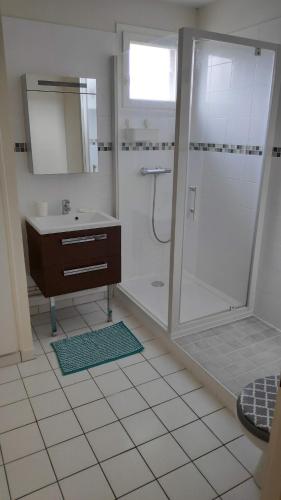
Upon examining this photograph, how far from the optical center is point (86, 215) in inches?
114

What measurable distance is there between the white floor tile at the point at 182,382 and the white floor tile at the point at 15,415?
0.82 meters

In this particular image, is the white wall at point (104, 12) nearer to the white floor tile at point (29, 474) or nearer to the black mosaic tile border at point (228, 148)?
the black mosaic tile border at point (228, 148)

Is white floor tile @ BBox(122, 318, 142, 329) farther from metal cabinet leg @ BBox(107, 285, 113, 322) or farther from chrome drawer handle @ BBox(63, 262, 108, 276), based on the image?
chrome drawer handle @ BBox(63, 262, 108, 276)

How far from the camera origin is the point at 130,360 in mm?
2430

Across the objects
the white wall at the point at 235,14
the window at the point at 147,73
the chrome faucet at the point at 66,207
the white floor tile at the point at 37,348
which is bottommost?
the white floor tile at the point at 37,348

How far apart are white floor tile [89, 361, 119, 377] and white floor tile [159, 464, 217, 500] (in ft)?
2.62

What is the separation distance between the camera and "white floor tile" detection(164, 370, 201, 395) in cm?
217

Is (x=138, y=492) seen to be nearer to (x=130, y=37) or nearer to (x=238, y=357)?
(x=238, y=357)

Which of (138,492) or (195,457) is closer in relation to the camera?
(138,492)

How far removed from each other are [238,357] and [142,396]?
67 cm

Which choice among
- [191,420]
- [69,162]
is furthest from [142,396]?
[69,162]

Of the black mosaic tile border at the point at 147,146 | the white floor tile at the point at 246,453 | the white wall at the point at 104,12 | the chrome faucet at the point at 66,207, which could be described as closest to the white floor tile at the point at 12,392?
the white floor tile at the point at 246,453

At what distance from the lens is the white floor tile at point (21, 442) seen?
1.73 meters

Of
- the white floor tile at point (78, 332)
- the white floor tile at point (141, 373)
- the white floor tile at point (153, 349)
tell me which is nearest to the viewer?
the white floor tile at point (141, 373)
